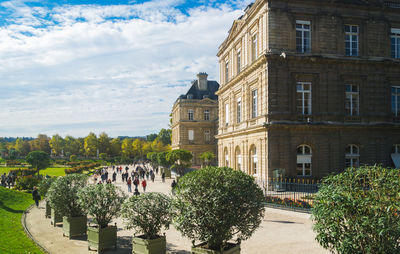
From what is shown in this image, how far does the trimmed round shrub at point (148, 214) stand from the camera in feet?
35.7

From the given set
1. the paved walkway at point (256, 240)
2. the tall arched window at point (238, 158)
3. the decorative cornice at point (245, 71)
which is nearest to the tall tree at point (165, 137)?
the decorative cornice at point (245, 71)

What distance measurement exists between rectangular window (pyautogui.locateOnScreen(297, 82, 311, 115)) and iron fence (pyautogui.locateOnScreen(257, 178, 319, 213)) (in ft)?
17.6

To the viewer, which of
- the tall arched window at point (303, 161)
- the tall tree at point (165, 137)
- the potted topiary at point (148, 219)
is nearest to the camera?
the potted topiary at point (148, 219)

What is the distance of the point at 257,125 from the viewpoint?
89.1 ft

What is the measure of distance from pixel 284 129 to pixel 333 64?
6600 mm

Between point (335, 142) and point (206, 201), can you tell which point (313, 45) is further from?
point (206, 201)

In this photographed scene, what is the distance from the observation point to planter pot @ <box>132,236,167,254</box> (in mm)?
10719

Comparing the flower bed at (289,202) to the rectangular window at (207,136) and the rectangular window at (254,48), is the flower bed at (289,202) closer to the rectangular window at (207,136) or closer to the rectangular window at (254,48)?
the rectangular window at (254,48)

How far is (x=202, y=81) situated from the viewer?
71875 mm

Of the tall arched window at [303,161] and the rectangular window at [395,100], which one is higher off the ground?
the rectangular window at [395,100]

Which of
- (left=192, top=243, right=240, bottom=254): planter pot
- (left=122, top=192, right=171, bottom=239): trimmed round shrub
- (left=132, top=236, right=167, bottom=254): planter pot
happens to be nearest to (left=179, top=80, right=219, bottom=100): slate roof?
(left=122, top=192, right=171, bottom=239): trimmed round shrub

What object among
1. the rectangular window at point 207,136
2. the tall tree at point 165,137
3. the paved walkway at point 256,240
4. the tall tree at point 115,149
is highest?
the tall tree at point 165,137

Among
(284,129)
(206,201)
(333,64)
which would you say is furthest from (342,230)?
(333,64)

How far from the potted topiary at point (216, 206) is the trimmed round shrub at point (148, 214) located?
3.21 feet
